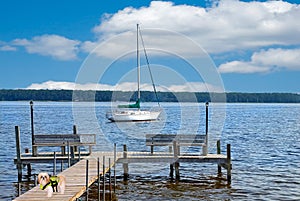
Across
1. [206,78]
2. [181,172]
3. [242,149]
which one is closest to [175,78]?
[206,78]

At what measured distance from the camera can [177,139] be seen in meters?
20.9

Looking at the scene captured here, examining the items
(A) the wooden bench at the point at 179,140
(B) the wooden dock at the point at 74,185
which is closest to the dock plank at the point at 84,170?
(B) the wooden dock at the point at 74,185

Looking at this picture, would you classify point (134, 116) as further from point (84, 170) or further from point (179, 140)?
point (84, 170)

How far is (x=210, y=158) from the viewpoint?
20422mm

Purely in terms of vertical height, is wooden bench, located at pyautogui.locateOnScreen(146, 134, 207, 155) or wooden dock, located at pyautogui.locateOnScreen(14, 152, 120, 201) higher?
wooden bench, located at pyautogui.locateOnScreen(146, 134, 207, 155)

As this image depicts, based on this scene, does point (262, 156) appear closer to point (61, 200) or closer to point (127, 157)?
point (127, 157)

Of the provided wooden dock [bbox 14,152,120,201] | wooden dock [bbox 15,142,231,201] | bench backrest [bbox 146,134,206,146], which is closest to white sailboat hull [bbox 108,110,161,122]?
wooden dock [bbox 15,142,231,201]

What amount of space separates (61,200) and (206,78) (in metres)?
13.1

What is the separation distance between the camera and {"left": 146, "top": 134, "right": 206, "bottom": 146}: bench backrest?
68.7ft

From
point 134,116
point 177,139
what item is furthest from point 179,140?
point 134,116

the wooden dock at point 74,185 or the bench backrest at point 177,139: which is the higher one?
the bench backrest at point 177,139

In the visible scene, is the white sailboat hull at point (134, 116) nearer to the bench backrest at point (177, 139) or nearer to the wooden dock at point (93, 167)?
the wooden dock at point (93, 167)

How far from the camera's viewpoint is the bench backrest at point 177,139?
68.7 feet

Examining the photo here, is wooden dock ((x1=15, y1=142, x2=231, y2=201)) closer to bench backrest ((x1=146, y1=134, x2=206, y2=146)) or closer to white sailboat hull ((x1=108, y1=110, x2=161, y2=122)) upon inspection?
bench backrest ((x1=146, y1=134, x2=206, y2=146))
